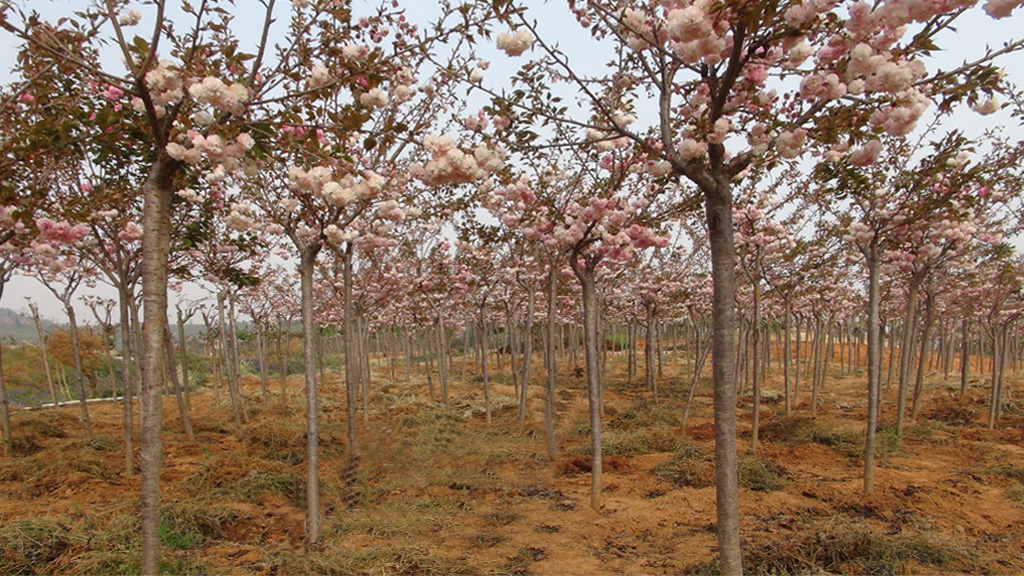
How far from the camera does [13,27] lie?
7.88ft

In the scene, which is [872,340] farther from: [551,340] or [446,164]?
[446,164]

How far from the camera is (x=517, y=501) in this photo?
6809 mm

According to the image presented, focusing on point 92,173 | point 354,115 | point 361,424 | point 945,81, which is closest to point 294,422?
point 361,424

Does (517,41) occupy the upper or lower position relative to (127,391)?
upper

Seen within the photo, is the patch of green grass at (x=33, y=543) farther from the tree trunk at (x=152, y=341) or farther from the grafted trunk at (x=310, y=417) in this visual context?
the tree trunk at (x=152, y=341)

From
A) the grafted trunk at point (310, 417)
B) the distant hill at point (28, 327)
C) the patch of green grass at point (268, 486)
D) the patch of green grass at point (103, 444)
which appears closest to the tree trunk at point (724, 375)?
the grafted trunk at point (310, 417)

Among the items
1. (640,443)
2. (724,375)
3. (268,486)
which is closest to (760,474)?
(640,443)

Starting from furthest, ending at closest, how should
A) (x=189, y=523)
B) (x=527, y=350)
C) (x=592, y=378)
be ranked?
(x=527, y=350) < (x=592, y=378) < (x=189, y=523)

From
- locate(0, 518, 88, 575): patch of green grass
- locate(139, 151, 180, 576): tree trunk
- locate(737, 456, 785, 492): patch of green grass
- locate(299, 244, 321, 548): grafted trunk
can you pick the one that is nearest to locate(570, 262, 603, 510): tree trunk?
locate(737, 456, 785, 492): patch of green grass

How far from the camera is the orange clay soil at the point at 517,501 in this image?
456cm

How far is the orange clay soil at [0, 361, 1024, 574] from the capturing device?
4.56 meters

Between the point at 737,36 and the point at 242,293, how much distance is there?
13.4m

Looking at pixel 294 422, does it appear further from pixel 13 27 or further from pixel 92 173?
pixel 13 27

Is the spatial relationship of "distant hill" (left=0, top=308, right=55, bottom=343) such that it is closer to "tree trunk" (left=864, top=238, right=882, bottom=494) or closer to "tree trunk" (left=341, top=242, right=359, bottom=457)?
"tree trunk" (left=341, top=242, right=359, bottom=457)
